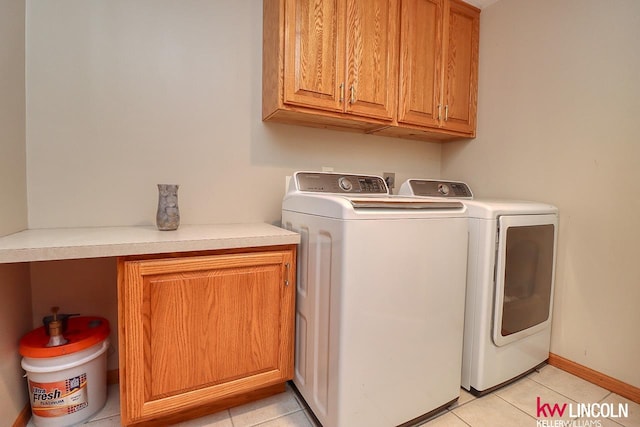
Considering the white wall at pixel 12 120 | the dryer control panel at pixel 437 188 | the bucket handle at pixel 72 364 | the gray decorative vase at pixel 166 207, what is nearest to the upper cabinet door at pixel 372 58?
the dryer control panel at pixel 437 188

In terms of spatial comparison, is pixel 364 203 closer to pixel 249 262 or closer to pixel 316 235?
pixel 316 235

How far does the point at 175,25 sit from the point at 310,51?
2.35 feet

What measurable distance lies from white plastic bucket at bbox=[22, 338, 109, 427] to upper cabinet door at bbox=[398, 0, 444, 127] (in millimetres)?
1998

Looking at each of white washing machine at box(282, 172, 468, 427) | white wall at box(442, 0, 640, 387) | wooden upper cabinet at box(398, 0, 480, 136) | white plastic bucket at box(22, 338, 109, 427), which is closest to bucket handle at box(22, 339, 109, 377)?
white plastic bucket at box(22, 338, 109, 427)

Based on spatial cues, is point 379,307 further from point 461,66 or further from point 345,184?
point 461,66

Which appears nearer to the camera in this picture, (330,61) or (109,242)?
(109,242)

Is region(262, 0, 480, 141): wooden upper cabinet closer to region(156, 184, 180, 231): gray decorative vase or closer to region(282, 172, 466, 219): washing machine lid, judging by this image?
region(282, 172, 466, 219): washing machine lid

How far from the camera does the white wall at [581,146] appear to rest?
147 cm

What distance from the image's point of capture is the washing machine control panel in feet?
5.31

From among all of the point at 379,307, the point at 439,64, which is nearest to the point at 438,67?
the point at 439,64

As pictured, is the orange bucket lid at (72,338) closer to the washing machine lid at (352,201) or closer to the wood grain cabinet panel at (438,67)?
the washing machine lid at (352,201)

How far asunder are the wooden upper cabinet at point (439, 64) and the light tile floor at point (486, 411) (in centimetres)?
156

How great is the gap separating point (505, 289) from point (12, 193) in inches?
88.2

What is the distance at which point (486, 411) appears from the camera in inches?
53.7
